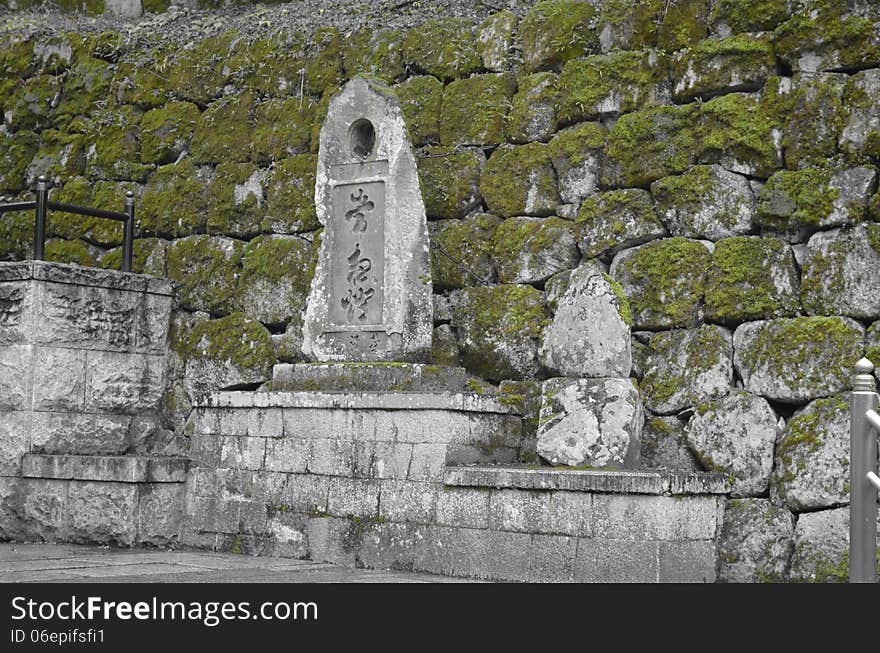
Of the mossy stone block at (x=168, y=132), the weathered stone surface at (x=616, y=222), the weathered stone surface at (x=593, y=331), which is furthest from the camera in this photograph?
the mossy stone block at (x=168, y=132)

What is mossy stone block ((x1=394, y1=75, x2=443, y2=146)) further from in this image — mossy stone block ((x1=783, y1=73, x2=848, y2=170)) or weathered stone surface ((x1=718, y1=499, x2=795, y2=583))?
weathered stone surface ((x1=718, y1=499, x2=795, y2=583))

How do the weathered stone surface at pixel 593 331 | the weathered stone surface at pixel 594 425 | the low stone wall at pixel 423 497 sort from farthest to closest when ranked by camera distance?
1. the weathered stone surface at pixel 593 331
2. the weathered stone surface at pixel 594 425
3. the low stone wall at pixel 423 497

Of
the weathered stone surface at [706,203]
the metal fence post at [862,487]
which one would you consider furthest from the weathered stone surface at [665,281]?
the metal fence post at [862,487]

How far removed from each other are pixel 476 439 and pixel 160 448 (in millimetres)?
3062

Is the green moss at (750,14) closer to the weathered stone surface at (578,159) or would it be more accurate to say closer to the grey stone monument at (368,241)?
the weathered stone surface at (578,159)

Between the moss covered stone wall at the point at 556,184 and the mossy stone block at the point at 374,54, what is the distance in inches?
0.6

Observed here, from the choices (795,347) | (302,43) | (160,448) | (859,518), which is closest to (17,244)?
(160,448)

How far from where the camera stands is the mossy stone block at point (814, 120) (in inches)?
278

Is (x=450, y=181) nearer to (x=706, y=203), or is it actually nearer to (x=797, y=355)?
(x=706, y=203)

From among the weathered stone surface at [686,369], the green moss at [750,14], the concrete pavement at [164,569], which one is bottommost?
the concrete pavement at [164,569]

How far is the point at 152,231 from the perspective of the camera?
996 centimetres

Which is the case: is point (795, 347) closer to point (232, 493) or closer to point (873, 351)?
point (873, 351)

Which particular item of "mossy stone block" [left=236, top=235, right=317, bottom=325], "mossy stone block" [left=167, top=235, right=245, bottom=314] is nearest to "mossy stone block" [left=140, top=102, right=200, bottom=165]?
"mossy stone block" [left=167, top=235, right=245, bottom=314]

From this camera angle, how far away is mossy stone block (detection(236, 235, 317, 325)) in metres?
9.15
